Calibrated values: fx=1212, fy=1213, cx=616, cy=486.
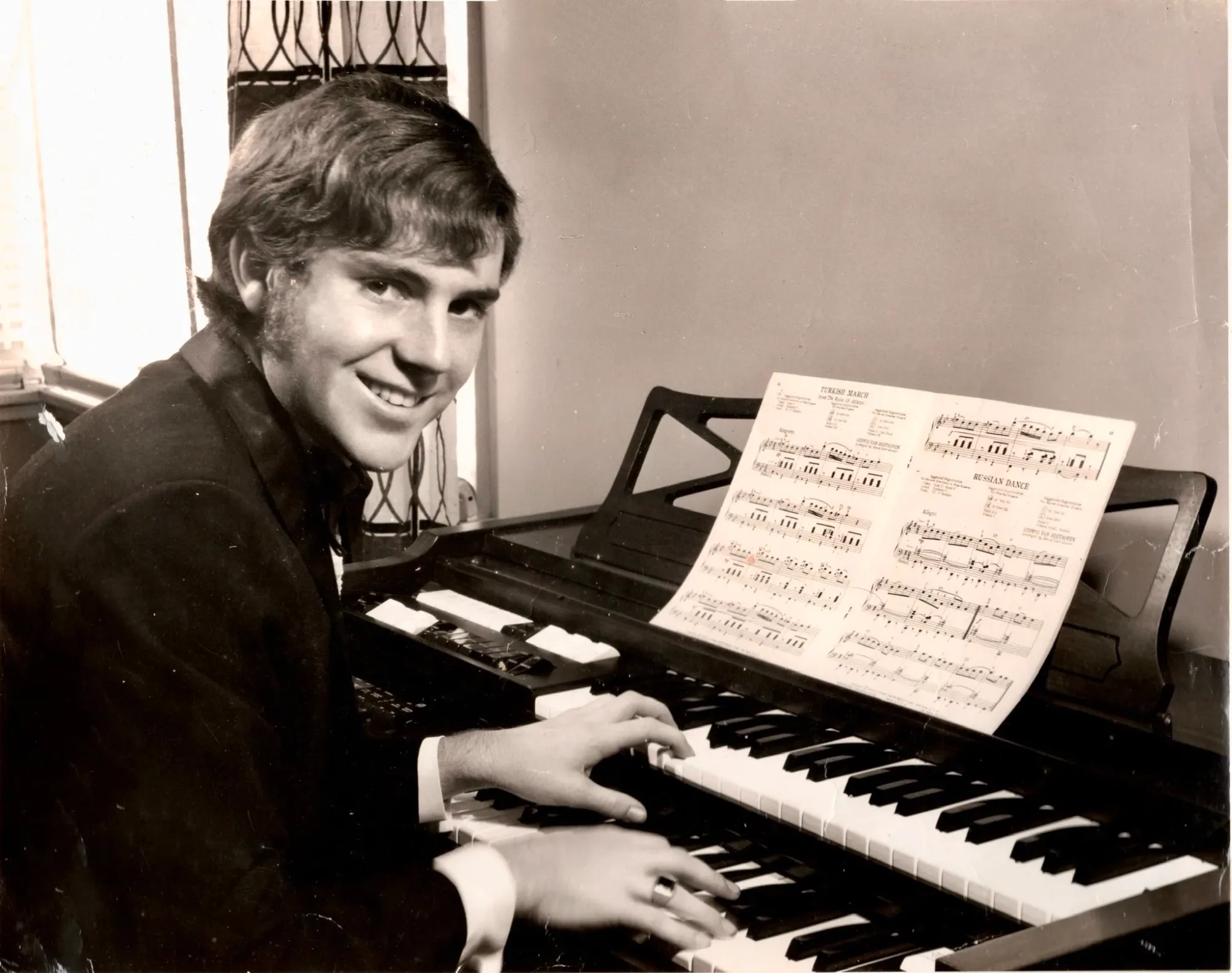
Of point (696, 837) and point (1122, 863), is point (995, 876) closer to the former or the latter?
point (1122, 863)

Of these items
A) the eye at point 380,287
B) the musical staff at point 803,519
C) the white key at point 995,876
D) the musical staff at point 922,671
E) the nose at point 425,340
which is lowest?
the white key at point 995,876

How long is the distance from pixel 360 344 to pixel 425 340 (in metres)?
0.10

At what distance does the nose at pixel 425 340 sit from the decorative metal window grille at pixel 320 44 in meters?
0.89

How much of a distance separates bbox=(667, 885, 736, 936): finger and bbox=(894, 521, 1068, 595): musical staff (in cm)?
60

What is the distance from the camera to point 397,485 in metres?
3.59

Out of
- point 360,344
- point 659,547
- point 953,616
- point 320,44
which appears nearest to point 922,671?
point 953,616

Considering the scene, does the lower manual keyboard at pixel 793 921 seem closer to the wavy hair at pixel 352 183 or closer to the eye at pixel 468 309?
the eye at pixel 468 309

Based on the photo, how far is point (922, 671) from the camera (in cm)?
164

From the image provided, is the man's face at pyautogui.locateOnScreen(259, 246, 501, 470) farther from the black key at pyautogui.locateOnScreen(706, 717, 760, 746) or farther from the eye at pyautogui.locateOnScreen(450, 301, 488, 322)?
the black key at pyautogui.locateOnScreen(706, 717, 760, 746)

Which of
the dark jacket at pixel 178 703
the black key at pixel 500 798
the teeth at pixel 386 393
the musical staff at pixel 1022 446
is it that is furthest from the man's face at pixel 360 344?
the musical staff at pixel 1022 446

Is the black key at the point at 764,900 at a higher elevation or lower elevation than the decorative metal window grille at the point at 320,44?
lower

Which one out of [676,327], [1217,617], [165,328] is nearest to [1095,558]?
[1217,617]

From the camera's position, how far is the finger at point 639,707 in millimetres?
1677

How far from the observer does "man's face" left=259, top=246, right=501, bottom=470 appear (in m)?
1.71
